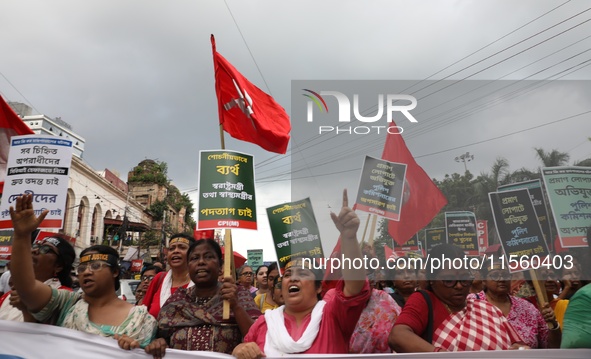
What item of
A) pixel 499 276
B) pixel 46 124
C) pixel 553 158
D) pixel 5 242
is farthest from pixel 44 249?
pixel 46 124

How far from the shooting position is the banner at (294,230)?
5266mm

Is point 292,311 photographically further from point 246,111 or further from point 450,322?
point 246,111

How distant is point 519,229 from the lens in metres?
4.45

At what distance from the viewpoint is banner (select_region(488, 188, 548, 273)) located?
427 cm

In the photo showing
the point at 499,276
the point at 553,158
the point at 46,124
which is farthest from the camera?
the point at 46,124

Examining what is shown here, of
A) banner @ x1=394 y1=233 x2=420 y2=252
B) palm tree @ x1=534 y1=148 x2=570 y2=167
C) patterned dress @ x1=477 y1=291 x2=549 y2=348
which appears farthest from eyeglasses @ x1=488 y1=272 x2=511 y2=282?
palm tree @ x1=534 y1=148 x2=570 y2=167

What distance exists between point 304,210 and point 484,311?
2962 mm

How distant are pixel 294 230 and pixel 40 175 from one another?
8.25 ft

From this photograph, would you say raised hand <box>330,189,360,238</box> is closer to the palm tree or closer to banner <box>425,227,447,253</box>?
banner <box>425,227,447,253</box>

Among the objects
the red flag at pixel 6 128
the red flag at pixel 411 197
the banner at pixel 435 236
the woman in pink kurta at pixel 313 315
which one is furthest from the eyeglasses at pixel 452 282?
the banner at pixel 435 236

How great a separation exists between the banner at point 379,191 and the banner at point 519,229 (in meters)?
1.33

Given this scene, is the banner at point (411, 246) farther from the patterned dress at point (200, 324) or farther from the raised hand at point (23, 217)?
the raised hand at point (23, 217)

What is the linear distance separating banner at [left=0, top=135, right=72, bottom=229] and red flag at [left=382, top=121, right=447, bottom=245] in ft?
13.1

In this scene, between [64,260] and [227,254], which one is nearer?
[227,254]
